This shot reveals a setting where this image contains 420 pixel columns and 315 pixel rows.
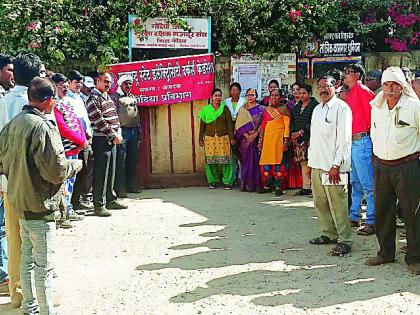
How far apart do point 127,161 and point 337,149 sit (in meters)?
4.36

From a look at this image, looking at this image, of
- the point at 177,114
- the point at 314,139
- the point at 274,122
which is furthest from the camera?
the point at 177,114

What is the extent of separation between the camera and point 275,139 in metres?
9.43

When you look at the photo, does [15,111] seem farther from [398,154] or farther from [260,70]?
[260,70]

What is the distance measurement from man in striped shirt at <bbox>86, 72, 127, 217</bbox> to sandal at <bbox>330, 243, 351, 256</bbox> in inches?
132

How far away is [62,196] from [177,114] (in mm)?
6044

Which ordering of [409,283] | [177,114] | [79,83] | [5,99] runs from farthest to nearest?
[177,114]
[79,83]
[409,283]
[5,99]

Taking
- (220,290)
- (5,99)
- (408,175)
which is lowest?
(220,290)

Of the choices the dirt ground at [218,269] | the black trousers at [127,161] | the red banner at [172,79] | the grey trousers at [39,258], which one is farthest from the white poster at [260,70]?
the grey trousers at [39,258]

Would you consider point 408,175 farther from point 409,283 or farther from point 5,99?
point 5,99

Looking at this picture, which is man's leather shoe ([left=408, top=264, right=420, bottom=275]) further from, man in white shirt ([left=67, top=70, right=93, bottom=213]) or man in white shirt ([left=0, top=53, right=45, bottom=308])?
man in white shirt ([left=67, top=70, right=93, bottom=213])

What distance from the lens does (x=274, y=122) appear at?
30.9 ft

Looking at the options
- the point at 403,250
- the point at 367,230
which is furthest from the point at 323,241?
the point at 403,250

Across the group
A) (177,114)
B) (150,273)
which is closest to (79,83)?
(177,114)

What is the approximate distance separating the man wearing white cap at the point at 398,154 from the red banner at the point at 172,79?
492 centimetres
